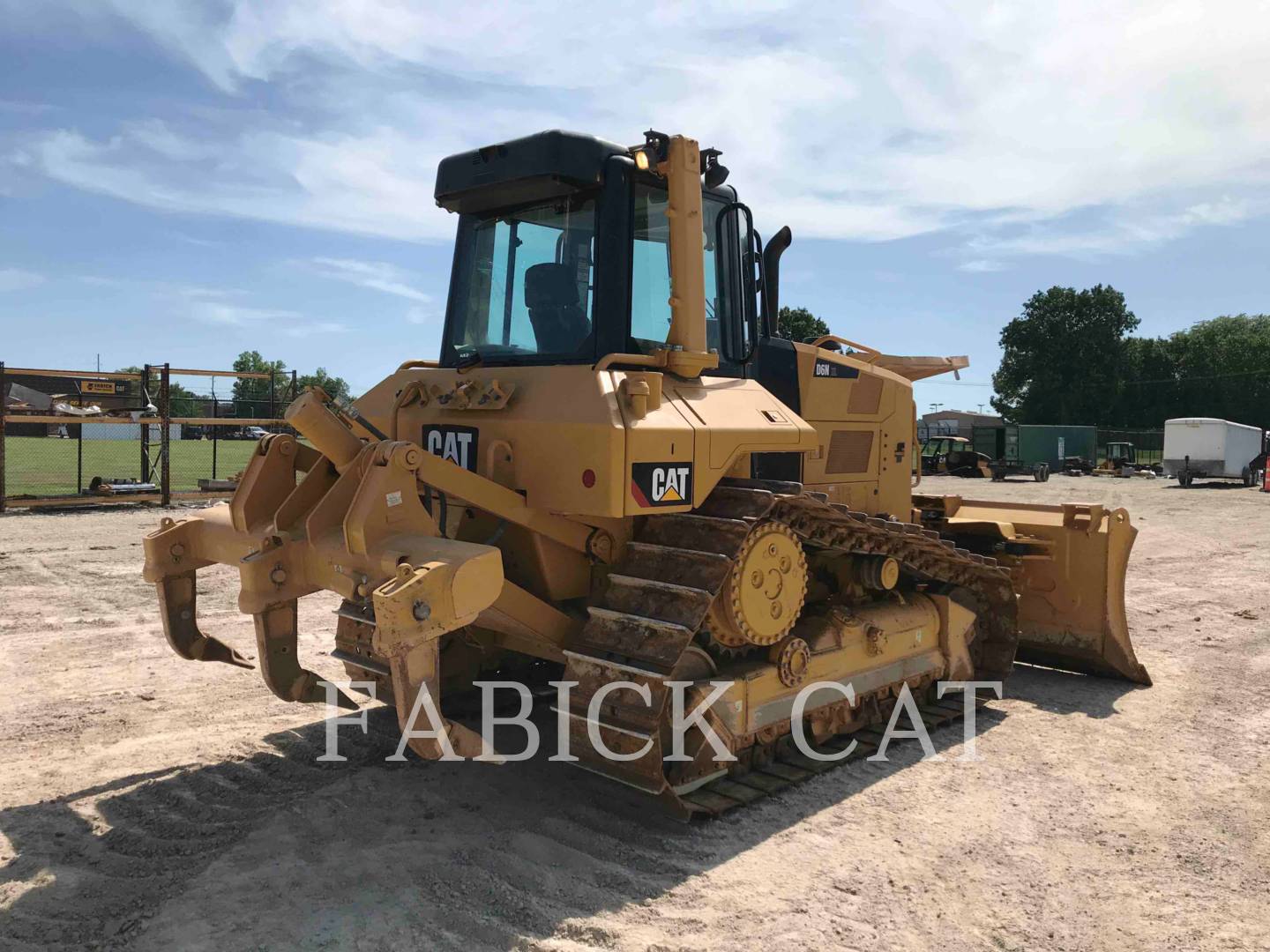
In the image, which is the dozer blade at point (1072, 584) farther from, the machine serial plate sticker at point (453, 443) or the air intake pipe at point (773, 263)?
the machine serial plate sticker at point (453, 443)

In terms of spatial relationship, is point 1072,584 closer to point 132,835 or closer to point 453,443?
A: point 453,443

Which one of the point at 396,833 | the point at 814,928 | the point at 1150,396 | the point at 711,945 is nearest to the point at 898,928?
the point at 814,928

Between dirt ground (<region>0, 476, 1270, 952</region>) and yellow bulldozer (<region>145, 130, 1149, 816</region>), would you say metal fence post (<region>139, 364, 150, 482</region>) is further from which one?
yellow bulldozer (<region>145, 130, 1149, 816</region>)

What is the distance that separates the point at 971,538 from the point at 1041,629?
0.92m

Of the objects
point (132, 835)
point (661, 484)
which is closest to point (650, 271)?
point (661, 484)

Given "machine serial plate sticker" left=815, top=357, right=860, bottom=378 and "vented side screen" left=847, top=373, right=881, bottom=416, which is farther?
"vented side screen" left=847, top=373, right=881, bottom=416

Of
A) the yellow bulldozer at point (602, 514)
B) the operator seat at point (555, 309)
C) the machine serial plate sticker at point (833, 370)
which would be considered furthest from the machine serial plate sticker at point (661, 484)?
the machine serial plate sticker at point (833, 370)

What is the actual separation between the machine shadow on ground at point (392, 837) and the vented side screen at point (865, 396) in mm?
2306

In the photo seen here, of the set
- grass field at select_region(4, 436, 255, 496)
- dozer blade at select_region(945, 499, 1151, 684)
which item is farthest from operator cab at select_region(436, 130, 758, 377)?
grass field at select_region(4, 436, 255, 496)

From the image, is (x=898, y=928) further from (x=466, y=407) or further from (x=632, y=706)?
(x=466, y=407)

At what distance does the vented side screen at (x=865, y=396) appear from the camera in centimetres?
675

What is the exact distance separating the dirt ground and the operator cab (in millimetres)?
2404

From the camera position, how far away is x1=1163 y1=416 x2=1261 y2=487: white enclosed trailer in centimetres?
3416

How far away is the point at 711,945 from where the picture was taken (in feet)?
12.0
